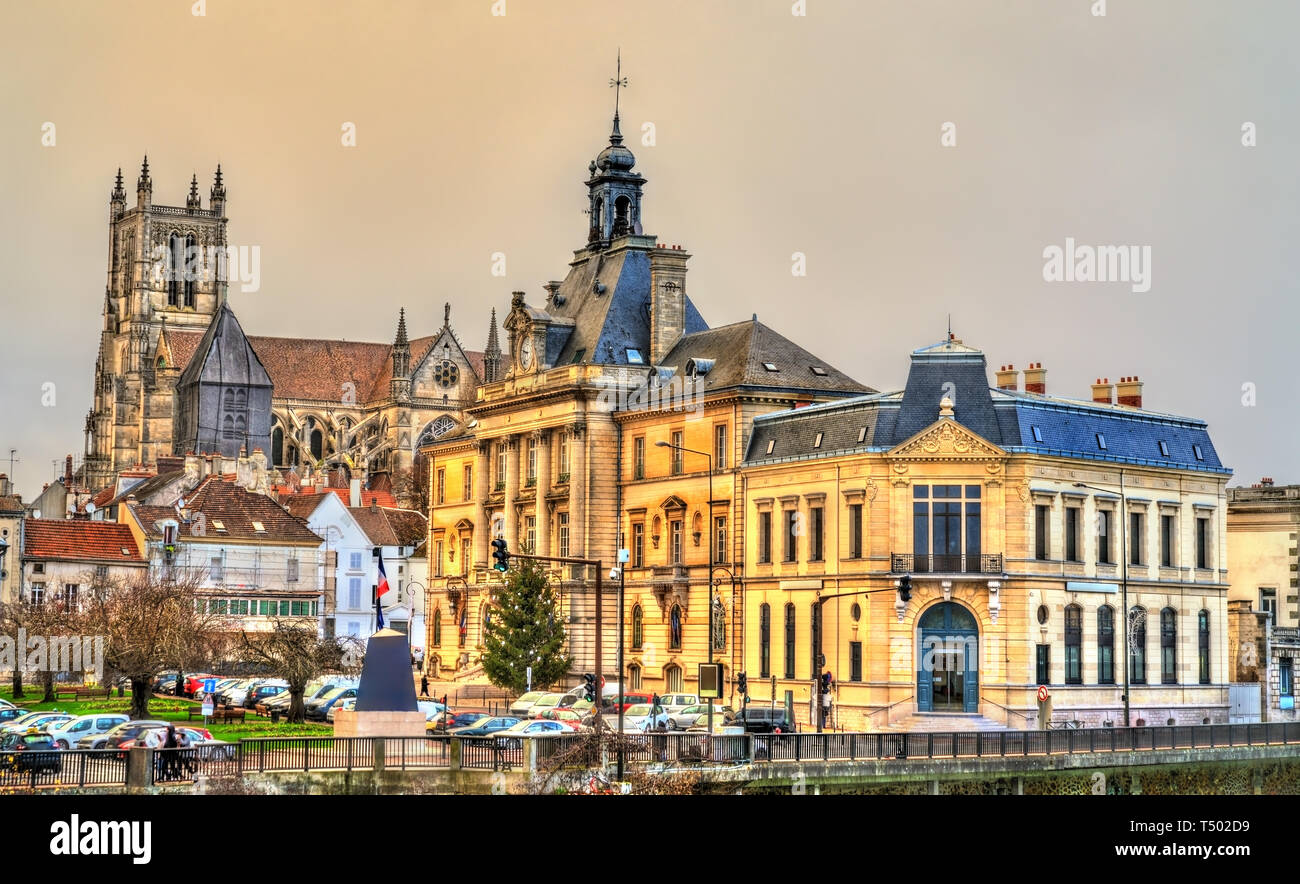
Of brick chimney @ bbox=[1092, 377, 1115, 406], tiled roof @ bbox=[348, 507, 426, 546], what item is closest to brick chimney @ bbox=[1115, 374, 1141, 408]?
brick chimney @ bbox=[1092, 377, 1115, 406]

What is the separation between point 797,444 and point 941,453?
7903 mm

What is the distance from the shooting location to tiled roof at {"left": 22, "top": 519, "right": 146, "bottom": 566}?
106 metres

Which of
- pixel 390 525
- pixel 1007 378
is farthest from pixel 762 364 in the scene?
pixel 390 525

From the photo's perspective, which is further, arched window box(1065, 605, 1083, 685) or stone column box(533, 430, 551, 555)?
stone column box(533, 430, 551, 555)

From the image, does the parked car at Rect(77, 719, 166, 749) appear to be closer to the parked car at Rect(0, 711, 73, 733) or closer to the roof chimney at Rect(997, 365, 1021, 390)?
the parked car at Rect(0, 711, 73, 733)

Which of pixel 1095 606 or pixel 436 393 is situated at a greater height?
pixel 436 393

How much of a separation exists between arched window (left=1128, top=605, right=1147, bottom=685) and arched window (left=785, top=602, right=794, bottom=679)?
12349mm

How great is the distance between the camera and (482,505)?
104875mm

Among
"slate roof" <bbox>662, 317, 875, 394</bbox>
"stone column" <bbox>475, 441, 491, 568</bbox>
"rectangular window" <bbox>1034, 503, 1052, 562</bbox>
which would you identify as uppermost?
"slate roof" <bbox>662, 317, 875, 394</bbox>

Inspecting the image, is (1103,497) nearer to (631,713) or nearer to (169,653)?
(631,713)

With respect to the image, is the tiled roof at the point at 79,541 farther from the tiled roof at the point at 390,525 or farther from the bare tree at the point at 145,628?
the tiled roof at the point at 390,525

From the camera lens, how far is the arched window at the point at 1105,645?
80.1 metres

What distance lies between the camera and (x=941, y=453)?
78.8 m
